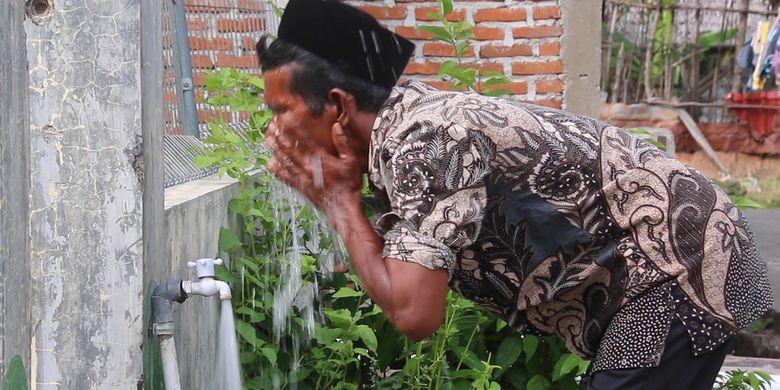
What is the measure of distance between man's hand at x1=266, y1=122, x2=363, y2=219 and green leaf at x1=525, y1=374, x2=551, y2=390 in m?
1.63

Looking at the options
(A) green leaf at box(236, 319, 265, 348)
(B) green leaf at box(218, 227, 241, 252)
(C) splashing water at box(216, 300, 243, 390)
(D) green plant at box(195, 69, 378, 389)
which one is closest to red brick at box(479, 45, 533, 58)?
(D) green plant at box(195, 69, 378, 389)

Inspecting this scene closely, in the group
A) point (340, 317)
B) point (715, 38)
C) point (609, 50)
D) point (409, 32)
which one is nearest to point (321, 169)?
point (340, 317)

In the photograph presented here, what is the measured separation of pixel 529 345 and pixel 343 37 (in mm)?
1768

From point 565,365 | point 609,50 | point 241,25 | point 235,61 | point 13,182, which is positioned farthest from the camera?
point 609,50

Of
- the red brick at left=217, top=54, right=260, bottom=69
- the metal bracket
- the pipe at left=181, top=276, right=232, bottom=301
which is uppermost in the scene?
the red brick at left=217, top=54, right=260, bottom=69

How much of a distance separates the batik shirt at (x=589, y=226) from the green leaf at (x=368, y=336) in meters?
1.09

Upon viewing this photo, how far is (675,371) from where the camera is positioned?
8.82ft

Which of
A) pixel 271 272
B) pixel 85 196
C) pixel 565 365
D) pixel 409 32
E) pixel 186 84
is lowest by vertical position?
pixel 565 365

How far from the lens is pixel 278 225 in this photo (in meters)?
3.99

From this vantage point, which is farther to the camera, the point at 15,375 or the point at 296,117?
the point at 296,117

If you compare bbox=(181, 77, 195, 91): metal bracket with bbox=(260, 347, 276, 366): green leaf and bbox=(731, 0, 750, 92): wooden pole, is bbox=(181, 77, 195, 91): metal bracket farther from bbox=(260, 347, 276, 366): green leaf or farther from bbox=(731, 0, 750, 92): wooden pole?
bbox=(731, 0, 750, 92): wooden pole

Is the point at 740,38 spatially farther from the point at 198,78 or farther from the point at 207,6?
the point at 198,78

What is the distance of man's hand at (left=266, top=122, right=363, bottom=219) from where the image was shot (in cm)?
252

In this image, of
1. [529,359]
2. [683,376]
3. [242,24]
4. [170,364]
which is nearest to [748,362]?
[529,359]
